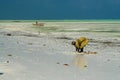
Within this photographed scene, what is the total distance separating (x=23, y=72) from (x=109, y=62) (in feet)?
13.9

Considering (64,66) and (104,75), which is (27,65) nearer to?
(64,66)

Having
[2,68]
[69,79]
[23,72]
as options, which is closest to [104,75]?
[69,79]

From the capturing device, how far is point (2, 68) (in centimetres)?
1027

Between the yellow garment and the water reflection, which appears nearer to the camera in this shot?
the water reflection

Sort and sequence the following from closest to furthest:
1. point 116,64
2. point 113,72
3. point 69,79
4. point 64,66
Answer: point 69,79 → point 113,72 → point 64,66 → point 116,64

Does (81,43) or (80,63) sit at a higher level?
(80,63)

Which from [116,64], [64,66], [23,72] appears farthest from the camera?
[116,64]

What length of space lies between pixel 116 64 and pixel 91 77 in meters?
3.03

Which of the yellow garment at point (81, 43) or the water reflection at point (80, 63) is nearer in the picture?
the water reflection at point (80, 63)

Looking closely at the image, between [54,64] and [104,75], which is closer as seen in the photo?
[104,75]

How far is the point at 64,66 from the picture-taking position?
11430 mm

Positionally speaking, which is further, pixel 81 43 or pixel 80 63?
pixel 81 43

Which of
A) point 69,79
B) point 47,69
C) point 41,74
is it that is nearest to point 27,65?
point 47,69

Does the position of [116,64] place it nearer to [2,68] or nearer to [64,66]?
[64,66]
